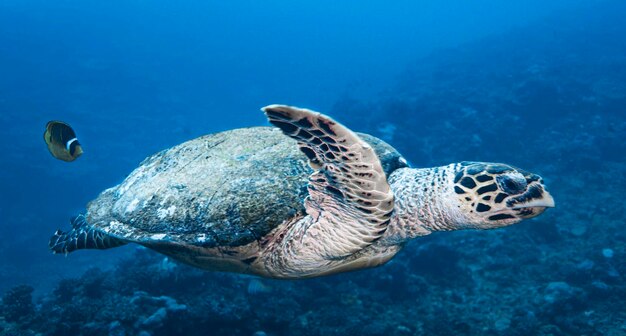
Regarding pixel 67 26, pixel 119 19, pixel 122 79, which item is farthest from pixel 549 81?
pixel 119 19

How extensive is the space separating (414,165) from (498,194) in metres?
11.4

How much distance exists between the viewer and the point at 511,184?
2107 millimetres

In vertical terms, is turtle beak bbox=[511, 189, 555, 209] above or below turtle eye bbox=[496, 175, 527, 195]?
below

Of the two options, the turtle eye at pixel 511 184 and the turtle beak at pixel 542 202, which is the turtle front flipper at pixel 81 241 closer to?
the turtle eye at pixel 511 184

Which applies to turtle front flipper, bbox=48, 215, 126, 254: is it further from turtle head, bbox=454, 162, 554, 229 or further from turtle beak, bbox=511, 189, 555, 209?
turtle beak, bbox=511, 189, 555, 209

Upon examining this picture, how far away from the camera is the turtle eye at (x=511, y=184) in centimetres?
209

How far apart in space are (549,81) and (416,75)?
12.3m

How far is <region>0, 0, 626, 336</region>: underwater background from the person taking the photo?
541 cm

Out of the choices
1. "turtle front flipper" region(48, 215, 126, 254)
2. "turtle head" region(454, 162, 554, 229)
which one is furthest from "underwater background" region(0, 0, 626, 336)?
"turtle head" region(454, 162, 554, 229)

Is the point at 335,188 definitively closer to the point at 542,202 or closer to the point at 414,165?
the point at 542,202

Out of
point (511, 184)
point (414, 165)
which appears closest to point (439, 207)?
point (511, 184)

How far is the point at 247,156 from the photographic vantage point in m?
2.86

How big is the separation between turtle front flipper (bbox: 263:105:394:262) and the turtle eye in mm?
785

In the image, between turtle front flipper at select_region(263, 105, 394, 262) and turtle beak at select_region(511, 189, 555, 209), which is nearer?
turtle front flipper at select_region(263, 105, 394, 262)
